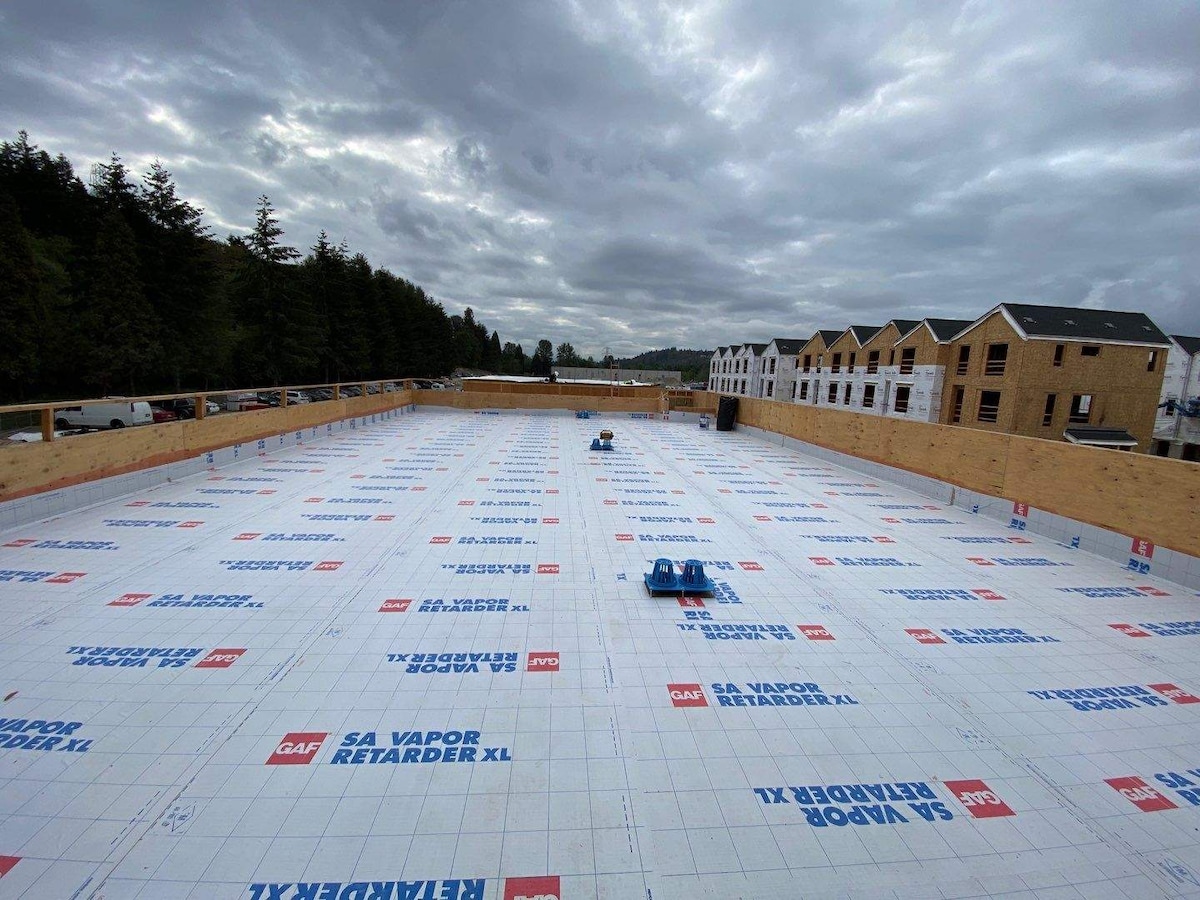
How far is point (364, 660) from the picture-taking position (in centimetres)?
403

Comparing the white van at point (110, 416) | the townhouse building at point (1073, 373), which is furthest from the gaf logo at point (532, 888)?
the townhouse building at point (1073, 373)

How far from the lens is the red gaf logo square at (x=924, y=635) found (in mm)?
4742

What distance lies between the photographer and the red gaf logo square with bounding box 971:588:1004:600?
5.75 meters

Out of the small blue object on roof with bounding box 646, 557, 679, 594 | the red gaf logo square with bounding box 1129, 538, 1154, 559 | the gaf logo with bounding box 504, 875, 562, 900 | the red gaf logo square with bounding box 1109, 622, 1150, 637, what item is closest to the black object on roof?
the red gaf logo square with bounding box 1129, 538, 1154, 559

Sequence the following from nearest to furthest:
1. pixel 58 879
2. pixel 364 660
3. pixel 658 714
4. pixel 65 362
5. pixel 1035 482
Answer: pixel 58 879 → pixel 658 714 → pixel 364 660 → pixel 1035 482 → pixel 65 362

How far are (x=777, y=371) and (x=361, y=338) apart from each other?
1330 inches

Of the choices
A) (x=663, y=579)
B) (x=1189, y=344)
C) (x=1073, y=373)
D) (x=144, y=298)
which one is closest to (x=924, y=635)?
(x=663, y=579)

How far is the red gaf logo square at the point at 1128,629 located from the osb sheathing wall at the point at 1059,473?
2.03 metres

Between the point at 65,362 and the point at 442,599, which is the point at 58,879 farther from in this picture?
the point at 65,362

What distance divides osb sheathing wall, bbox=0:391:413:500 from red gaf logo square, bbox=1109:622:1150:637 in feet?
42.4

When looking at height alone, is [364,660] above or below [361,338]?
below

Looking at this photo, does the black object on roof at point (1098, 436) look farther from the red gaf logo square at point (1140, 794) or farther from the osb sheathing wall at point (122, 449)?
the osb sheathing wall at point (122, 449)

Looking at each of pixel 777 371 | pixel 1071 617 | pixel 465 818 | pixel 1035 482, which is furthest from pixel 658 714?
pixel 777 371

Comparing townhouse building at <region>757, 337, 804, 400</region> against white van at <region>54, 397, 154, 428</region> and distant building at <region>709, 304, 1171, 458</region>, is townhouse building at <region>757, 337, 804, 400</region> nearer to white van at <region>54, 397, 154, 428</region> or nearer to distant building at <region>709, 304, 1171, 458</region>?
distant building at <region>709, 304, 1171, 458</region>
